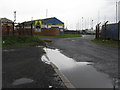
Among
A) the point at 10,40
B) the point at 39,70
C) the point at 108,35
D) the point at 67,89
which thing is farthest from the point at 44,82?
the point at 108,35

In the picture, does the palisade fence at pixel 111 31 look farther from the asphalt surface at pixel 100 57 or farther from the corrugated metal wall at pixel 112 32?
the asphalt surface at pixel 100 57

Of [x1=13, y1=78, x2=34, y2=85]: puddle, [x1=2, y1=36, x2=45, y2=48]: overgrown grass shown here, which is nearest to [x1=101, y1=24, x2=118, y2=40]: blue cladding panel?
[x1=2, y1=36, x2=45, y2=48]: overgrown grass

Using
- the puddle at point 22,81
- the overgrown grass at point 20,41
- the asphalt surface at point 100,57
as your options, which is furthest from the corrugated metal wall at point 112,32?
the puddle at point 22,81

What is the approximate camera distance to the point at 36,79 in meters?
6.30

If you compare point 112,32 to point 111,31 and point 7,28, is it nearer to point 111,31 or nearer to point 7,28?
point 111,31

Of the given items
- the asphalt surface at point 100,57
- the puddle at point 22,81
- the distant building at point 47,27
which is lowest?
the puddle at point 22,81

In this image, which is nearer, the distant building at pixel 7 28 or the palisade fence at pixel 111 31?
the palisade fence at pixel 111 31

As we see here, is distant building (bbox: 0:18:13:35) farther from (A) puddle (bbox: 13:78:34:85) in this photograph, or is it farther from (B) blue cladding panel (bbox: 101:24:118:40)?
(A) puddle (bbox: 13:78:34:85)

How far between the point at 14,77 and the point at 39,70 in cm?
144

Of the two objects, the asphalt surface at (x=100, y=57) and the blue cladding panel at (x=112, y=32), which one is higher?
the blue cladding panel at (x=112, y=32)

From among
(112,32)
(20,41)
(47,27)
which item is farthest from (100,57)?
(47,27)

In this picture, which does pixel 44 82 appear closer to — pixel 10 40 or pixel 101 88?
pixel 101 88

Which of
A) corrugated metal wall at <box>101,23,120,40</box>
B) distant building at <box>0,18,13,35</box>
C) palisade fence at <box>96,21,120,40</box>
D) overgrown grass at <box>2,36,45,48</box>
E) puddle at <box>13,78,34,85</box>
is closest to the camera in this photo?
puddle at <box>13,78,34,85</box>

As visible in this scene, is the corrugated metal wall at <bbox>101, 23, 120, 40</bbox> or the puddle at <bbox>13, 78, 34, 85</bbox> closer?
the puddle at <bbox>13, 78, 34, 85</bbox>
